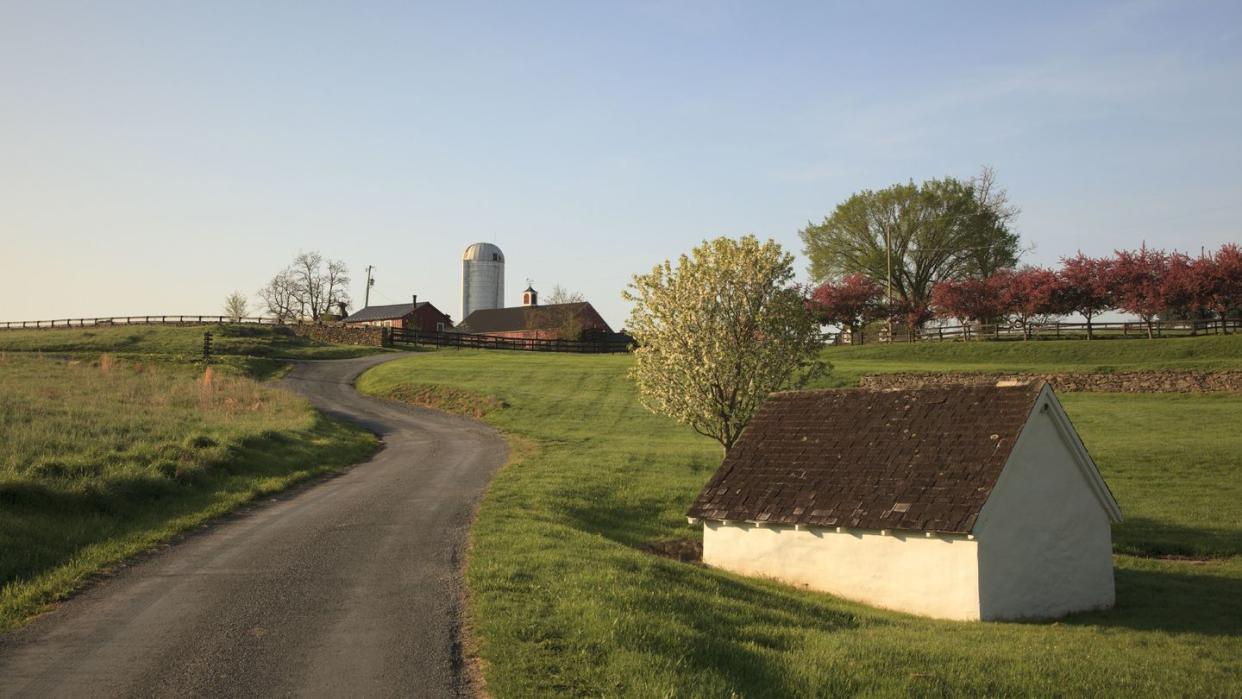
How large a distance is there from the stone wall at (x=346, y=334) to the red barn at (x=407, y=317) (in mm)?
12334

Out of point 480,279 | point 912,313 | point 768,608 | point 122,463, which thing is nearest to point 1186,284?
point 912,313

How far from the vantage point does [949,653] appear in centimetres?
1202

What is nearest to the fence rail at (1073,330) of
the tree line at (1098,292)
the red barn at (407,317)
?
the tree line at (1098,292)

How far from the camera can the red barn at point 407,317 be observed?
331ft

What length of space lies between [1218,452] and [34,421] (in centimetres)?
3793

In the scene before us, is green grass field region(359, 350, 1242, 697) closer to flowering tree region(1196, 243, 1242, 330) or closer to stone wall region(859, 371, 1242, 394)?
stone wall region(859, 371, 1242, 394)

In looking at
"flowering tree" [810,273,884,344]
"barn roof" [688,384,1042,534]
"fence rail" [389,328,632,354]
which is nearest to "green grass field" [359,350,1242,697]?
"barn roof" [688,384,1042,534]

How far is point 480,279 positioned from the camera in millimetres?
133625

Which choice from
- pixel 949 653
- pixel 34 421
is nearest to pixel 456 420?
pixel 34 421

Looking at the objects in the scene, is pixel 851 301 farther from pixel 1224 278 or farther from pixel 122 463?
pixel 122 463

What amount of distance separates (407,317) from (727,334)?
7704 centimetres

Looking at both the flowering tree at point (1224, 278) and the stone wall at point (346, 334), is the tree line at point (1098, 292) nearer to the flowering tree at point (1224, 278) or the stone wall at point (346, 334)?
the flowering tree at point (1224, 278)

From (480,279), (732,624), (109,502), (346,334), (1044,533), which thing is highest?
(480,279)

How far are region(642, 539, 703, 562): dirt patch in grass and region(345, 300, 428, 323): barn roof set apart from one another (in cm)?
8319
